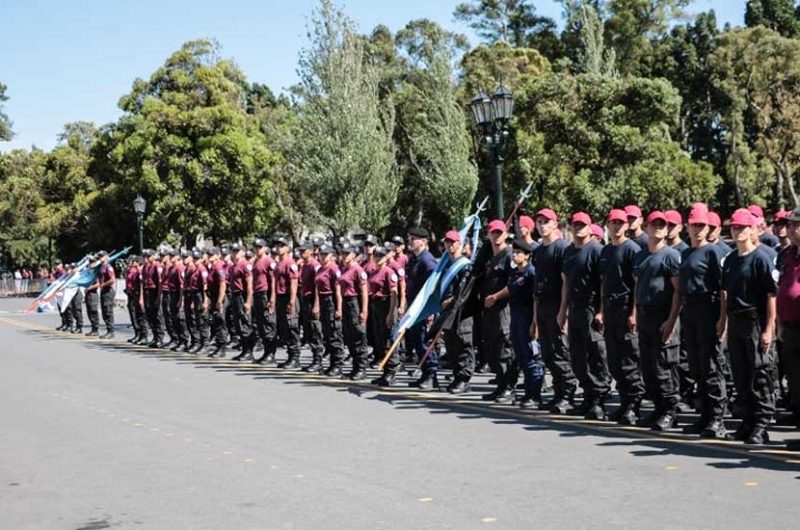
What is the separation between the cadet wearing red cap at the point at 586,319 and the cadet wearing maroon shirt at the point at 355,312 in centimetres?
471

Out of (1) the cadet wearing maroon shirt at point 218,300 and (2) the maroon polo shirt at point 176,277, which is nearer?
(1) the cadet wearing maroon shirt at point 218,300

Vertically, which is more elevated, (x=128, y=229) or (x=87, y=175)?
(x=87, y=175)

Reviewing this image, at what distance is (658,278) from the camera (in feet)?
30.4

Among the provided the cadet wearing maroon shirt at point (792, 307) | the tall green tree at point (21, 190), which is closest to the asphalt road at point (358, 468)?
the cadet wearing maroon shirt at point (792, 307)

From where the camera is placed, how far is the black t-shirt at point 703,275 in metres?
8.82

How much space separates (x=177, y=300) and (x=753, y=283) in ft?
45.9

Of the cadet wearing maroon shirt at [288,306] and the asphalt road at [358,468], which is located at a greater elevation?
the cadet wearing maroon shirt at [288,306]

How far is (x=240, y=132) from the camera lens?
46719 millimetres

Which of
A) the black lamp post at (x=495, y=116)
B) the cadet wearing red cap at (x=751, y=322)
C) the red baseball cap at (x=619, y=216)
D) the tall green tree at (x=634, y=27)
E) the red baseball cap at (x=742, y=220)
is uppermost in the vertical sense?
the tall green tree at (x=634, y=27)

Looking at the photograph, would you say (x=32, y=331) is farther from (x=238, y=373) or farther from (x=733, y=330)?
(x=733, y=330)

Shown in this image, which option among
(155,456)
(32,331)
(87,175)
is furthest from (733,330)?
(87,175)

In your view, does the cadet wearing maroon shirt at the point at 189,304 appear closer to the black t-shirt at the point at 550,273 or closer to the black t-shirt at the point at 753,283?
the black t-shirt at the point at 550,273

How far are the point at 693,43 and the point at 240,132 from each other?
2644 cm

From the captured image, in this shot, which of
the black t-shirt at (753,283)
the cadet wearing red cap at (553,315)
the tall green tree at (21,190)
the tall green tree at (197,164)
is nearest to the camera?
the black t-shirt at (753,283)
